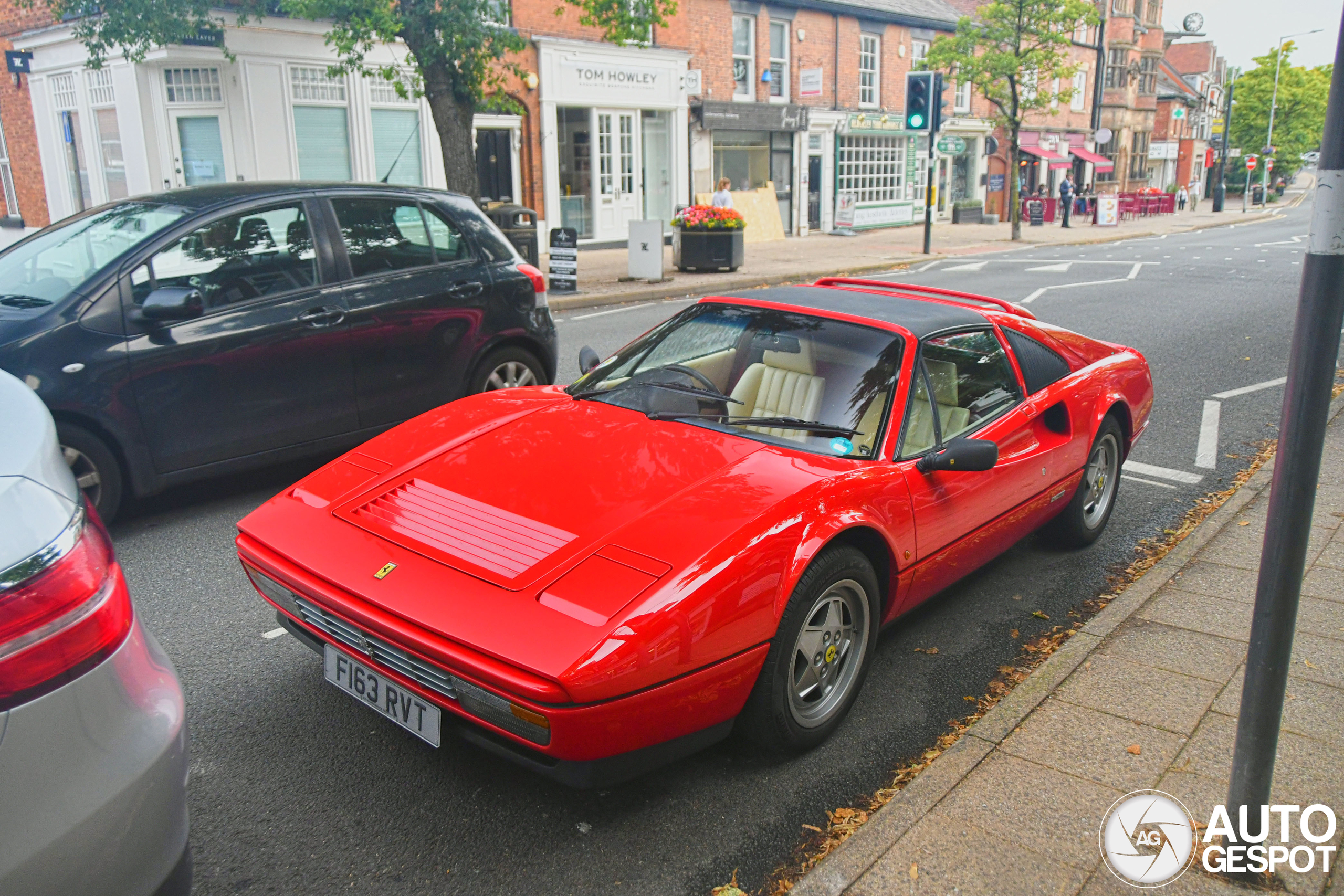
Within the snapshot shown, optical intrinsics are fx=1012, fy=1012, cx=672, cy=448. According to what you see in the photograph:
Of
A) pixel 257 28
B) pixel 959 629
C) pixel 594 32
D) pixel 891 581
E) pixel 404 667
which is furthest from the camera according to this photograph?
pixel 594 32

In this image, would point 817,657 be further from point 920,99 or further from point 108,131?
point 920,99

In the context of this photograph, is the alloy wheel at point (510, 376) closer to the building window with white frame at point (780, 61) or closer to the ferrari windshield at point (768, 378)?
the ferrari windshield at point (768, 378)

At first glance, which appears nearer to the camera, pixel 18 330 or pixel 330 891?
pixel 330 891

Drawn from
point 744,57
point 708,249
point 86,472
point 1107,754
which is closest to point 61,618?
point 1107,754

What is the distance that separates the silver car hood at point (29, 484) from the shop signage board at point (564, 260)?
13274 mm

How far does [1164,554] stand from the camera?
4.88m

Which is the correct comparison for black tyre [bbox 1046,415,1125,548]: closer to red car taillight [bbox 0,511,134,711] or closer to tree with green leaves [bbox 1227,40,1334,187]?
Answer: red car taillight [bbox 0,511,134,711]

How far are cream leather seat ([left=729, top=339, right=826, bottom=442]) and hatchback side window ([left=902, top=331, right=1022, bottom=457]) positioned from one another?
36cm

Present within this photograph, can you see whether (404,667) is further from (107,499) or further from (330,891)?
(107,499)

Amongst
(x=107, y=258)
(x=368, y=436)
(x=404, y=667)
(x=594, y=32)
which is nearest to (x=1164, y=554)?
(x=404, y=667)

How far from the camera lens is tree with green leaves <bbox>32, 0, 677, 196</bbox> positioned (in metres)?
13.6

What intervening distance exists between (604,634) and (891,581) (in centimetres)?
129

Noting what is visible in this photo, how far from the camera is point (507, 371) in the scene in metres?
6.70

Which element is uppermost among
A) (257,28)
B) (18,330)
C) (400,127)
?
(257,28)
